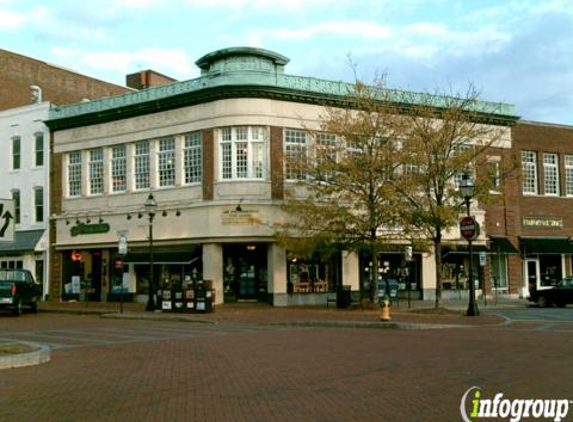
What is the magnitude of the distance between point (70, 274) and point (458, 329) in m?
25.7

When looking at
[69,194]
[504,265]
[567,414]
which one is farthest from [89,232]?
[567,414]

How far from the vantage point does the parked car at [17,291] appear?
103 ft

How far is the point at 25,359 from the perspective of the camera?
13828 mm

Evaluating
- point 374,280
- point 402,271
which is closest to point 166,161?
point 374,280

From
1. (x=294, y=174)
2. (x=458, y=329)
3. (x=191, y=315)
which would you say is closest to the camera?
(x=458, y=329)

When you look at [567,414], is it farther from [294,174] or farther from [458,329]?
[294,174]

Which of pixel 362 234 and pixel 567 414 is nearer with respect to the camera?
pixel 567 414

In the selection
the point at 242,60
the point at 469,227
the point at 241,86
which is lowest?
the point at 469,227

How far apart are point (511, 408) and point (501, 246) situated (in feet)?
106

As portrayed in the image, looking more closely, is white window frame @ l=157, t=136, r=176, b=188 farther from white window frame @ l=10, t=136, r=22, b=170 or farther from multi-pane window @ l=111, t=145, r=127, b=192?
white window frame @ l=10, t=136, r=22, b=170

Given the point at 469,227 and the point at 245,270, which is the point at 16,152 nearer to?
the point at 245,270

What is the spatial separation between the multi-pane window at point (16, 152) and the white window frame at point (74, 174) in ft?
14.6

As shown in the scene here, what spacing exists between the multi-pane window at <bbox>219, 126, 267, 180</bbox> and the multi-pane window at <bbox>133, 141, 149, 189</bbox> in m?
5.27

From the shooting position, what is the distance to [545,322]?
80.1 ft
